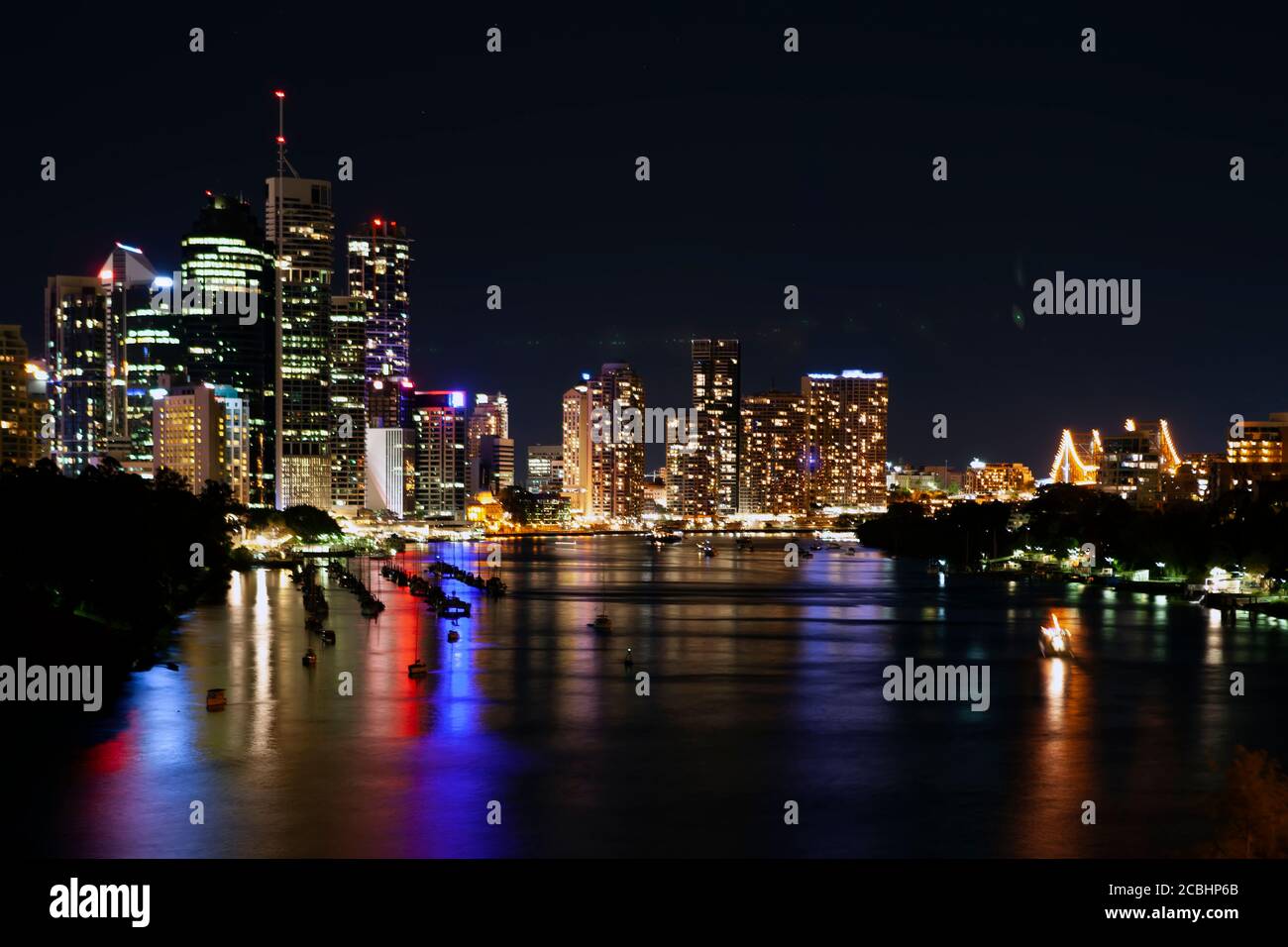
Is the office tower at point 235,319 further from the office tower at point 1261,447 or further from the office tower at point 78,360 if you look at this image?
the office tower at point 1261,447

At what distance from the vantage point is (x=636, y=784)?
83.4 feet

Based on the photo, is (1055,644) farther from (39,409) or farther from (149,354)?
(149,354)

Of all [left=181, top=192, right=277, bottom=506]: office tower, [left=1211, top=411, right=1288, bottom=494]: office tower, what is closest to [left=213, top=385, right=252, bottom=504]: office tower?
[left=181, top=192, right=277, bottom=506]: office tower

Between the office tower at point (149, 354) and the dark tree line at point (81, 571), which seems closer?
the dark tree line at point (81, 571)

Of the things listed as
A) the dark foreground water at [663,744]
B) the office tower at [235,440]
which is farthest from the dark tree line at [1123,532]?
the office tower at [235,440]

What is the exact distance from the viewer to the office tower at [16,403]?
137m

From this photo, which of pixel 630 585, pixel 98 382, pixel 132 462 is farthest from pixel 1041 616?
pixel 98 382

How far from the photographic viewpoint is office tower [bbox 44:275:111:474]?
591 feet

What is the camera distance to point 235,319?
184 metres

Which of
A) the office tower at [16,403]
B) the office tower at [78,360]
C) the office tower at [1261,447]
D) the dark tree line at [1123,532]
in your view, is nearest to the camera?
the dark tree line at [1123,532]

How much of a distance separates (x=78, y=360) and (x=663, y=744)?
174 m

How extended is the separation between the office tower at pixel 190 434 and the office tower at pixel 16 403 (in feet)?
47.6
